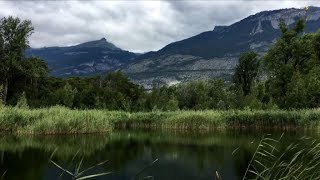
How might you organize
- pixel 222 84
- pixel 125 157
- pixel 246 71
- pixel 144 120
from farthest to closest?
pixel 222 84, pixel 246 71, pixel 144 120, pixel 125 157

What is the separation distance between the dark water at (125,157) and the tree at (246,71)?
58.2 m

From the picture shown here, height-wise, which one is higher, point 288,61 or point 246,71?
point 288,61

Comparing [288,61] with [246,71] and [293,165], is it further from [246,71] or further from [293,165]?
[293,165]

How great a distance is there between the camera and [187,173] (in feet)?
67.5

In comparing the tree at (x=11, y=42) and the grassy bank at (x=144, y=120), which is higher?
the tree at (x=11, y=42)

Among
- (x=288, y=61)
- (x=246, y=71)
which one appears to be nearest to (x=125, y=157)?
(x=288, y=61)

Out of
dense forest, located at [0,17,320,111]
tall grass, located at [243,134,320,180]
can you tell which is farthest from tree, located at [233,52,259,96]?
tall grass, located at [243,134,320,180]

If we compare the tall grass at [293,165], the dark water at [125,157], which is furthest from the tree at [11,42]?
the tall grass at [293,165]

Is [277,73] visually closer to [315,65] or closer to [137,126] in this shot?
[315,65]

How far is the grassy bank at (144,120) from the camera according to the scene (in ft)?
120

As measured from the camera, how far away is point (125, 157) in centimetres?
2639

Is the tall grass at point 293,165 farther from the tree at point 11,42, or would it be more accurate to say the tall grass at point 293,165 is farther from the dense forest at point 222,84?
the tree at point 11,42

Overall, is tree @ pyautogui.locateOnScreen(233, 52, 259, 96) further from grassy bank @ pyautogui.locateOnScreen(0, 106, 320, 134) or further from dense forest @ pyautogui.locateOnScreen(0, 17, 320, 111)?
grassy bank @ pyautogui.locateOnScreen(0, 106, 320, 134)

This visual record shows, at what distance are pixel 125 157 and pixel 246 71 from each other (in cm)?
6916
